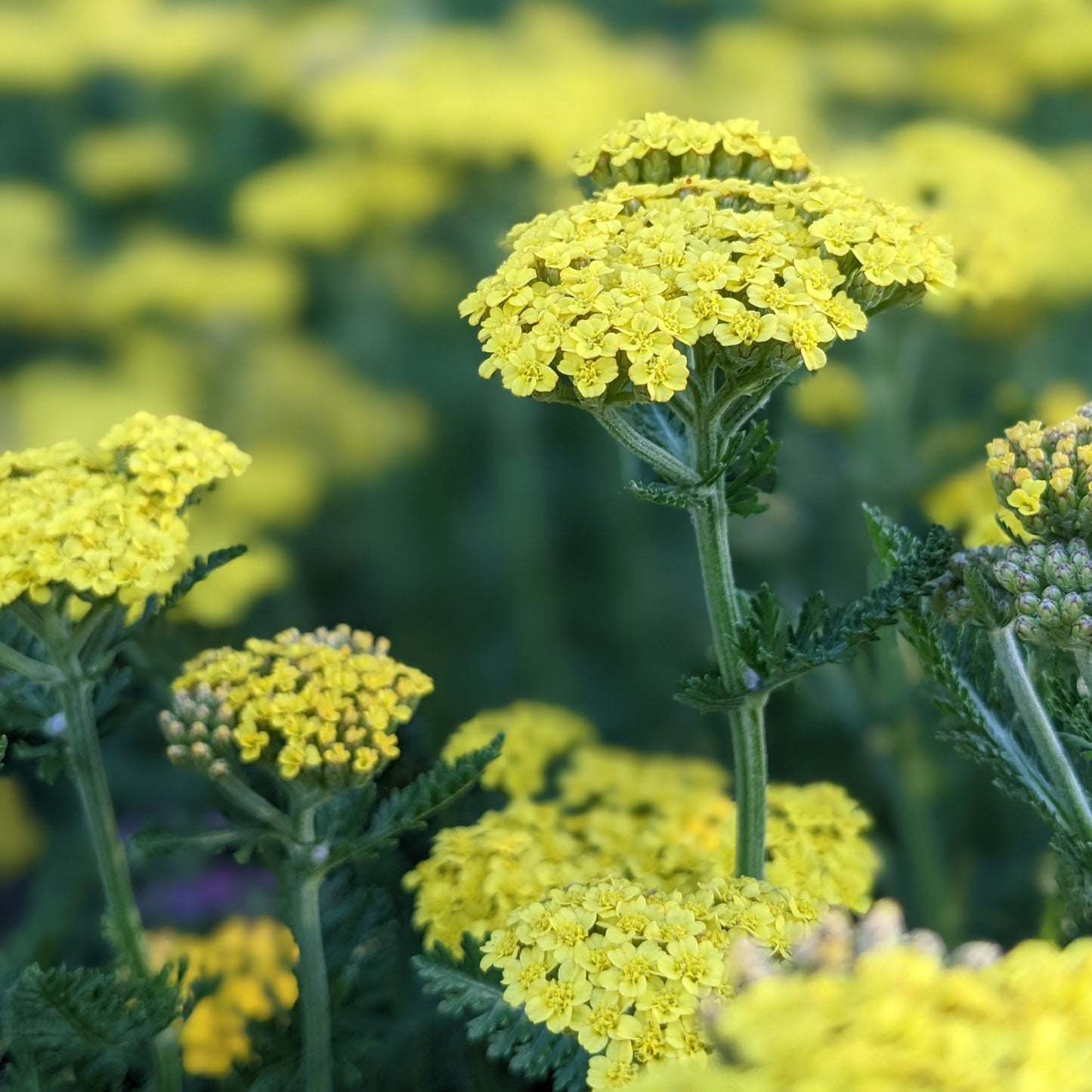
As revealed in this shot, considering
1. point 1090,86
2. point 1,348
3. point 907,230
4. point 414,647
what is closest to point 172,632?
point 414,647

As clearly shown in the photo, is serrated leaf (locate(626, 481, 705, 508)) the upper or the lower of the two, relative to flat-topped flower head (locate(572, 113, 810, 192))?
lower

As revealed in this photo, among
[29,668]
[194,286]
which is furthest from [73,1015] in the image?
[194,286]

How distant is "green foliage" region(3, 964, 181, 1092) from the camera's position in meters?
0.84

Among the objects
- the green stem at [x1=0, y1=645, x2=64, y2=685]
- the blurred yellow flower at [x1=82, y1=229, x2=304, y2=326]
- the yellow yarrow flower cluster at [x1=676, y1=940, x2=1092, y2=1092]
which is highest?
the blurred yellow flower at [x1=82, y1=229, x2=304, y2=326]

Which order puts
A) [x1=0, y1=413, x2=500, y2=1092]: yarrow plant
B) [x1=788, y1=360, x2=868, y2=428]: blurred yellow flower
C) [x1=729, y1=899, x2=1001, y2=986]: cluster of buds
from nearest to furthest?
1. [x1=729, y1=899, x2=1001, y2=986]: cluster of buds
2. [x1=0, y1=413, x2=500, y2=1092]: yarrow plant
3. [x1=788, y1=360, x2=868, y2=428]: blurred yellow flower

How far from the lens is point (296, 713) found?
0.90 meters

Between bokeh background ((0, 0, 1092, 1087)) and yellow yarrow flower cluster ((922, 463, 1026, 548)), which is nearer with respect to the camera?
yellow yarrow flower cluster ((922, 463, 1026, 548))

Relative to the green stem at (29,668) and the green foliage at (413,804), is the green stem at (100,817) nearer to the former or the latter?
the green stem at (29,668)

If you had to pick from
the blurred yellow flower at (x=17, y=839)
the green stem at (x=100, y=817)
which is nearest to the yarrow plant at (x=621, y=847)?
the green stem at (x=100, y=817)

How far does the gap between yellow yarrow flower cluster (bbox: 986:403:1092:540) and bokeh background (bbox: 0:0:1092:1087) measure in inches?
22.8

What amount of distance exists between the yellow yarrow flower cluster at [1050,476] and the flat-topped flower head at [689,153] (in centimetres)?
26

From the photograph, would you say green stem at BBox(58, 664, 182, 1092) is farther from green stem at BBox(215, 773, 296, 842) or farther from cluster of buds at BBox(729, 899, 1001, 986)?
cluster of buds at BBox(729, 899, 1001, 986)

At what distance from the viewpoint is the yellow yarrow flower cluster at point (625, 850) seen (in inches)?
39.0

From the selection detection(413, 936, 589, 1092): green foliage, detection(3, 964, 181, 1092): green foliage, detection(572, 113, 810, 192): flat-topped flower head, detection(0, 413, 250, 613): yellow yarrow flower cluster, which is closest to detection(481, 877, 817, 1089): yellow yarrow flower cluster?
detection(413, 936, 589, 1092): green foliage
